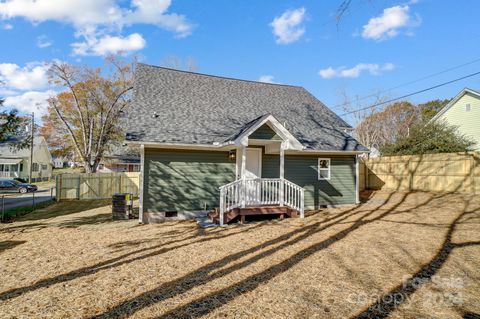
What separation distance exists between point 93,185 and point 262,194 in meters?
14.3

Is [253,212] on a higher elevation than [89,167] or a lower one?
lower

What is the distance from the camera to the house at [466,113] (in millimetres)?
20562

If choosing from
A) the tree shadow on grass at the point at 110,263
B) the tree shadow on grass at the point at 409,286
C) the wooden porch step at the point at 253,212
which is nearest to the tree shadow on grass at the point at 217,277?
the tree shadow on grass at the point at 110,263

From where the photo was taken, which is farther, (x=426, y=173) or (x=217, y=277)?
(x=426, y=173)

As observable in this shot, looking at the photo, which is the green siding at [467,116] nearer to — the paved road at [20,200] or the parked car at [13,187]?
the paved road at [20,200]

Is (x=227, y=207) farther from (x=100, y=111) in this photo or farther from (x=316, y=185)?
(x=100, y=111)

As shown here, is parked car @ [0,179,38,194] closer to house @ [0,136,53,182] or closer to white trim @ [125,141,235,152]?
house @ [0,136,53,182]

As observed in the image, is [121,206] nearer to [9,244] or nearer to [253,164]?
[9,244]

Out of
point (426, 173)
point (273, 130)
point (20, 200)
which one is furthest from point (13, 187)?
point (426, 173)

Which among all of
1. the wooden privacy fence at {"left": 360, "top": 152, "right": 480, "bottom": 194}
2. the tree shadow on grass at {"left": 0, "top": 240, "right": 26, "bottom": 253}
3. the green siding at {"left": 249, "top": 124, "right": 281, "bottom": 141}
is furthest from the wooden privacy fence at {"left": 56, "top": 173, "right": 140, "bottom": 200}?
the wooden privacy fence at {"left": 360, "top": 152, "right": 480, "bottom": 194}

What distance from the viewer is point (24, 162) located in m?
35.0

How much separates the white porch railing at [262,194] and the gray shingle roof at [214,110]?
2.06 m

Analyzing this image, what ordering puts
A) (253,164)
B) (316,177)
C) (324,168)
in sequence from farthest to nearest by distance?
(324,168) → (316,177) → (253,164)

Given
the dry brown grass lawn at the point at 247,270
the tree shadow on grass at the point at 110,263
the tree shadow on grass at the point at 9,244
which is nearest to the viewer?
the dry brown grass lawn at the point at 247,270
